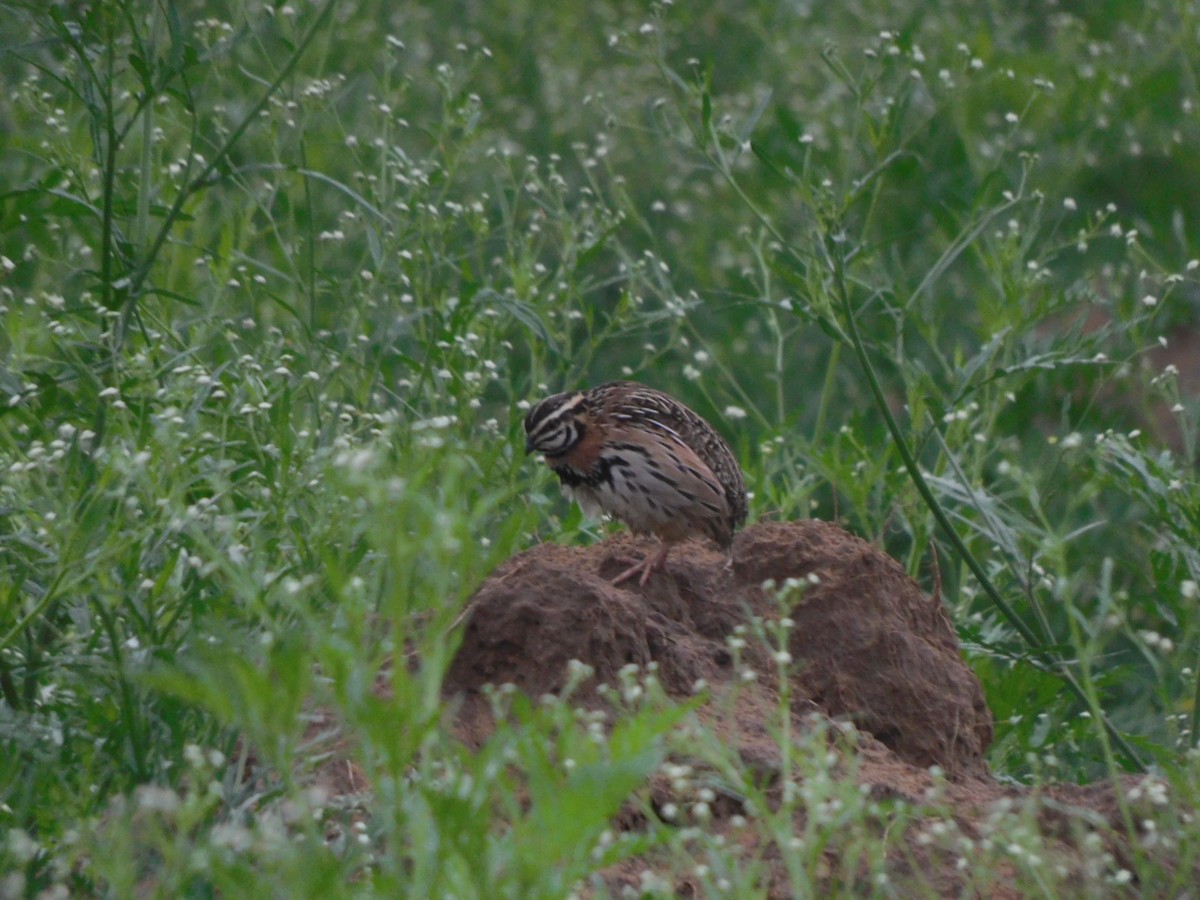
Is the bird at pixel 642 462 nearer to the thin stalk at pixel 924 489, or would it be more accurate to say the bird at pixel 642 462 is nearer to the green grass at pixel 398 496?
the green grass at pixel 398 496

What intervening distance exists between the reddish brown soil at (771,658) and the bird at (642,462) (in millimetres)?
124

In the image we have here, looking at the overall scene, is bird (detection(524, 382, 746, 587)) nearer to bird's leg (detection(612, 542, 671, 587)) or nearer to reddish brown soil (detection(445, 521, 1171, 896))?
bird's leg (detection(612, 542, 671, 587))

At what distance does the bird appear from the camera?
6145 millimetres

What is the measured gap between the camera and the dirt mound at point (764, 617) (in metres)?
5.06

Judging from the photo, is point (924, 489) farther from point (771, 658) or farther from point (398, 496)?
point (398, 496)

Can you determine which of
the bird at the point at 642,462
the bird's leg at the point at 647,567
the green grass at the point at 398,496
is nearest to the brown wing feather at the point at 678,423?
the bird at the point at 642,462

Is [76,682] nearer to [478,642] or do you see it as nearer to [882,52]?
[478,642]

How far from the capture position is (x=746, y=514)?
6742 mm

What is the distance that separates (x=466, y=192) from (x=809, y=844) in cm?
966

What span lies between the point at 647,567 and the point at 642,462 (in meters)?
0.67

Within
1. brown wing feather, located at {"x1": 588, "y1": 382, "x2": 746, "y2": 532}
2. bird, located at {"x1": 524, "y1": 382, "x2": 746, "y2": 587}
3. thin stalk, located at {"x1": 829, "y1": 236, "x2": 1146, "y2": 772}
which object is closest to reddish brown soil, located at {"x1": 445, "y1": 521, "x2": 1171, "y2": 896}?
bird, located at {"x1": 524, "y1": 382, "x2": 746, "y2": 587}

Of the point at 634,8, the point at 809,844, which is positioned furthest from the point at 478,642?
the point at 634,8

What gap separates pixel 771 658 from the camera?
5.47m

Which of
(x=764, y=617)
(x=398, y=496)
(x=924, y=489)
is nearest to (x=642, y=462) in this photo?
(x=764, y=617)
